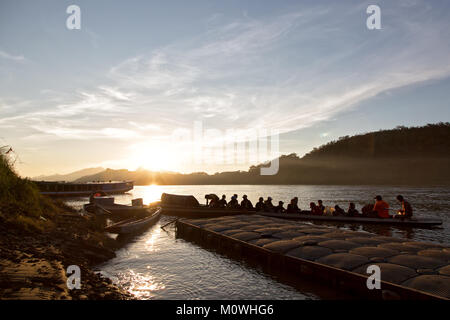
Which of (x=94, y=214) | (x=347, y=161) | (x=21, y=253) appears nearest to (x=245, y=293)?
(x=21, y=253)

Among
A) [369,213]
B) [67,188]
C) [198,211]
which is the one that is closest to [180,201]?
[198,211]

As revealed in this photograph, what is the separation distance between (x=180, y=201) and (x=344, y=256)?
2954 centimetres

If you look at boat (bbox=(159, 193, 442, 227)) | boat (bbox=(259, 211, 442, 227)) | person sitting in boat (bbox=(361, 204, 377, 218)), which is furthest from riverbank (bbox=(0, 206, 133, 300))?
person sitting in boat (bbox=(361, 204, 377, 218))

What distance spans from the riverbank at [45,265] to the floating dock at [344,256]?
7.65 meters

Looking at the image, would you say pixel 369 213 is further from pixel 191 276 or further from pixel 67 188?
pixel 67 188

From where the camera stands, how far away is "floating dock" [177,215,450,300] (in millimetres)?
9588

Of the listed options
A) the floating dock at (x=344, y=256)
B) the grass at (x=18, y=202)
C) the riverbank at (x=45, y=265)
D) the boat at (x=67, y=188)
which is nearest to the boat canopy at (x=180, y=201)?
the floating dock at (x=344, y=256)

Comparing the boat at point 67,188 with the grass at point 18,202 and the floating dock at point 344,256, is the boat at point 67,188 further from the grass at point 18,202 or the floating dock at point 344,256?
the floating dock at point 344,256

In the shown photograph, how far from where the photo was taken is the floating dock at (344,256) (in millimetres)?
9588

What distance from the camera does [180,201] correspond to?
39.3 m

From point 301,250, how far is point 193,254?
7.86 meters

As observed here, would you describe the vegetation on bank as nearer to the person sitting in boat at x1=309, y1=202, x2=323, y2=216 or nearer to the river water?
the river water
